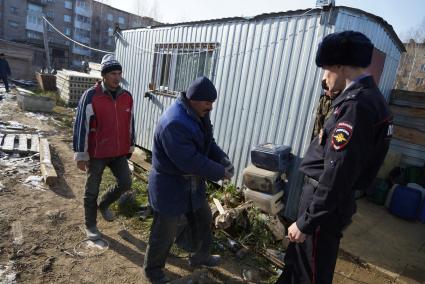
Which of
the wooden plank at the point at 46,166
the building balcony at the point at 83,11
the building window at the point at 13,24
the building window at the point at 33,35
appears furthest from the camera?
the building balcony at the point at 83,11

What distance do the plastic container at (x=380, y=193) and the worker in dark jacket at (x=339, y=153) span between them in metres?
4.69

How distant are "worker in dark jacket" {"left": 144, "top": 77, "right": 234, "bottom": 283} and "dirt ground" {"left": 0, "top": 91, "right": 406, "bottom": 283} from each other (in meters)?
0.52

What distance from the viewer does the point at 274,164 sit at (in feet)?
14.9

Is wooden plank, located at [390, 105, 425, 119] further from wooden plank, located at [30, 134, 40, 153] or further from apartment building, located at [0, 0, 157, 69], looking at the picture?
apartment building, located at [0, 0, 157, 69]

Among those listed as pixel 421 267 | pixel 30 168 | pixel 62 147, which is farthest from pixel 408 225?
pixel 62 147

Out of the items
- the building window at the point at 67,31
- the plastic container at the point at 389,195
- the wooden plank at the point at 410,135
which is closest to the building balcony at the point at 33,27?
the building window at the point at 67,31

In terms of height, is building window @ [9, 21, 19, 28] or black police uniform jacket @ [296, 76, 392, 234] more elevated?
building window @ [9, 21, 19, 28]

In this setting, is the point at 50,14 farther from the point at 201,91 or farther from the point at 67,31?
the point at 201,91

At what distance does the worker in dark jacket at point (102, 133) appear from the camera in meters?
3.50

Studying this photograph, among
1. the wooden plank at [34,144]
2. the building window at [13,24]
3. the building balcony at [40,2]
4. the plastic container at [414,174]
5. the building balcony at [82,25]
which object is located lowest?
the wooden plank at [34,144]

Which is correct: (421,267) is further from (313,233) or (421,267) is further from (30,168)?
(30,168)

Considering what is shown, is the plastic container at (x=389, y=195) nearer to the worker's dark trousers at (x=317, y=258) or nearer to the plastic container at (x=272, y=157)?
the plastic container at (x=272, y=157)

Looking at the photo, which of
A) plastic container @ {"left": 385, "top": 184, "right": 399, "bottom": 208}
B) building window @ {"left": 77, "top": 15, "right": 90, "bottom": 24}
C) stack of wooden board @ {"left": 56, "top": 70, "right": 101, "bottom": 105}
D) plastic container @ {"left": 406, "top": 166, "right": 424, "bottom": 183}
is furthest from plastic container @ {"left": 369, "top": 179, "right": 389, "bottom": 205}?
building window @ {"left": 77, "top": 15, "right": 90, "bottom": 24}

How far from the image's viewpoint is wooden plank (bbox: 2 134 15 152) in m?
6.53
